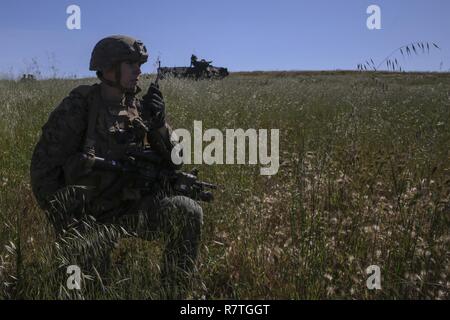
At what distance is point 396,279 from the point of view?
2.70 meters

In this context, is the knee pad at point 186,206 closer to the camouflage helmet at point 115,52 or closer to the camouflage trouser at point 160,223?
the camouflage trouser at point 160,223

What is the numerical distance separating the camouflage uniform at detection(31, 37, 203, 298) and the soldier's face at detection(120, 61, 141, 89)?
63 mm

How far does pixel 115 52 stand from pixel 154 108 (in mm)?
507

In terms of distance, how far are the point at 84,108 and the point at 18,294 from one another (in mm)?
1342

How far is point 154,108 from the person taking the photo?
3604 millimetres

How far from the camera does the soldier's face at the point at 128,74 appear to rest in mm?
3488

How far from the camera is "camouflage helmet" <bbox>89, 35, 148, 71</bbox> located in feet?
11.3

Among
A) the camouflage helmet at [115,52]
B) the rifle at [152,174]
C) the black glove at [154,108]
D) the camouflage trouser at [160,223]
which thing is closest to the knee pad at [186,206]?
the camouflage trouser at [160,223]

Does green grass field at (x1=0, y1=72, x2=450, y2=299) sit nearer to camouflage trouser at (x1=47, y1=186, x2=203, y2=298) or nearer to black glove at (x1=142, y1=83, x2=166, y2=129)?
camouflage trouser at (x1=47, y1=186, x2=203, y2=298)

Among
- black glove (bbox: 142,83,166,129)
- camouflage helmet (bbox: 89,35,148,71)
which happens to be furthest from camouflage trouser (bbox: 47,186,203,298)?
camouflage helmet (bbox: 89,35,148,71)

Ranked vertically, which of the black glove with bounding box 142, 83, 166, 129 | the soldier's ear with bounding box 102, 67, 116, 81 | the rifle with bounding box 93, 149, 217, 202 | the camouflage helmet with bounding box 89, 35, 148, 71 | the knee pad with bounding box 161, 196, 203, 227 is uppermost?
the camouflage helmet with bounding box 89, 35, 148, 71

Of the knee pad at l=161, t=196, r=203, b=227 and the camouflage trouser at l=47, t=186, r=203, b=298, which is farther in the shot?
the knee pad at l=161, t=196, r=203, b=227

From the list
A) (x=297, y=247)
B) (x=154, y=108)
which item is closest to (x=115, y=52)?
(x=154, y=108)
